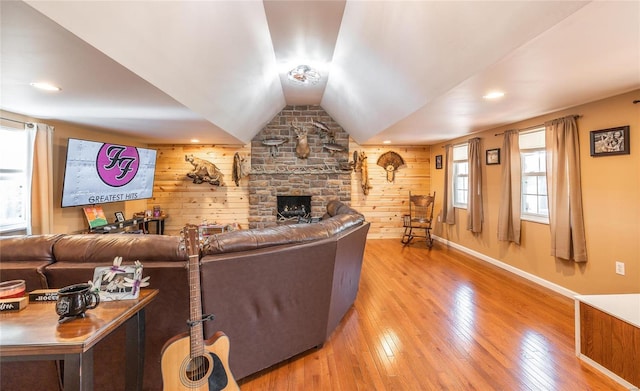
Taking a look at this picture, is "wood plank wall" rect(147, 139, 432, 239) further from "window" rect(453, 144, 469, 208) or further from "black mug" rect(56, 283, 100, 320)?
"black mug" rect(56, 283, 100, 320)

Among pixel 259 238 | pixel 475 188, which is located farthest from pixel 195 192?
pixel 475 188

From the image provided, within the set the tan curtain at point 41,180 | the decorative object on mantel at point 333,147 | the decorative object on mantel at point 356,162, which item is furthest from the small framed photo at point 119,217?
the decorative object on mantel at point 356,162

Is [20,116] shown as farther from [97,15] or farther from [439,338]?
[439,338]

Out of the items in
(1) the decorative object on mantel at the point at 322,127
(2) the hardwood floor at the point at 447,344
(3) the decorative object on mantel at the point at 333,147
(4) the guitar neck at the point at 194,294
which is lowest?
(2) the hardwood floor at the point at 447,344

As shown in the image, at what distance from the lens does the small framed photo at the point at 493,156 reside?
4398 mm

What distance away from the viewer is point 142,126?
404 cm

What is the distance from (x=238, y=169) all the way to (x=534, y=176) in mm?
5273

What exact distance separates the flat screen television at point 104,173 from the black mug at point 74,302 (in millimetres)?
3019

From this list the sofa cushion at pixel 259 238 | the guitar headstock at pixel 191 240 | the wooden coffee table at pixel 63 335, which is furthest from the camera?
the sofa cushion at pixel 259 238

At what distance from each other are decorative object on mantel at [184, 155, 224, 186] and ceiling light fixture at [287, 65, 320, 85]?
2.68 meters

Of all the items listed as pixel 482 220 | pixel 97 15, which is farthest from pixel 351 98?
pixel 97 15

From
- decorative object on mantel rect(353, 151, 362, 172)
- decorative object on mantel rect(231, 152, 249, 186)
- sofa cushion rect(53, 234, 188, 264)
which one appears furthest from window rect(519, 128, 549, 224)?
decorative object on mantel rect(231, 152, 249, 186)

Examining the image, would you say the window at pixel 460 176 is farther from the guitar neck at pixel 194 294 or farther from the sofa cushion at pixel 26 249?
the sofa cushion at pixel 26 249

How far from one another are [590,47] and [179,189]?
263 inches
